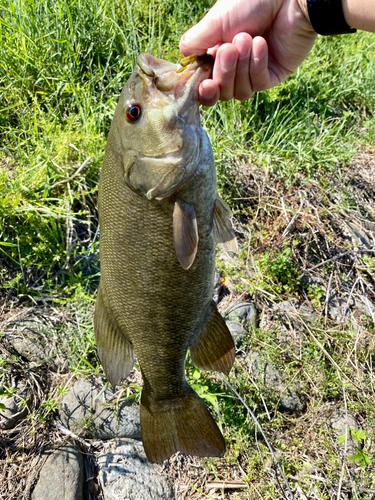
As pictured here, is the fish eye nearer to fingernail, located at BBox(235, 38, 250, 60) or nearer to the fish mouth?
the fish mouth

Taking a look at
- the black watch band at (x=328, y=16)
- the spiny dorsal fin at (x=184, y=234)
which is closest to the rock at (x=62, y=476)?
the spiny dorsal fin at (x=184, y=234)

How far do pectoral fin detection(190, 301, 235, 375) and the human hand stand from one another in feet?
3.49

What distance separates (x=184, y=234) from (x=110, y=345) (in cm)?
70

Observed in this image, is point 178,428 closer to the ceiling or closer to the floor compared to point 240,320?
closer to the ceiling

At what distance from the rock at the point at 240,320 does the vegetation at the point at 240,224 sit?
7 centimetres

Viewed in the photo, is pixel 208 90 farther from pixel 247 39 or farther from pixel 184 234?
pixel 184 234

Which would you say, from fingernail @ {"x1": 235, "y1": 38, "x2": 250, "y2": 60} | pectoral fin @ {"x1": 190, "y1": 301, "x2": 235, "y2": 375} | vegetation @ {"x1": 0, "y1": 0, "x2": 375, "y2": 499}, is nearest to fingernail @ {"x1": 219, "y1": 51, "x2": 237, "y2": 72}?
fingernail @ {"x1": 235, "y1": 38, "x2": 250, "y2": 60}

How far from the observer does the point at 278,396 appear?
3.15 m

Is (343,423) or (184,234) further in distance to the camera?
(343,423)

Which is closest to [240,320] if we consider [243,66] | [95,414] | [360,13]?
[95,414]

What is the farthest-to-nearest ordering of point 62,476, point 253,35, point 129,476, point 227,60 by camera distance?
point 129,476, point 62,476, point 253,35, point 227,60

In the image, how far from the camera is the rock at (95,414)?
2.75 metres

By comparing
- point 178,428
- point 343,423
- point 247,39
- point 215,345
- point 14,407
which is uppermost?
point 247,39

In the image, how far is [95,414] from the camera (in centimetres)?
278
